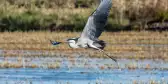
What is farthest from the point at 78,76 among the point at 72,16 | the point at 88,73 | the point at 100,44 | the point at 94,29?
the point at 72,16

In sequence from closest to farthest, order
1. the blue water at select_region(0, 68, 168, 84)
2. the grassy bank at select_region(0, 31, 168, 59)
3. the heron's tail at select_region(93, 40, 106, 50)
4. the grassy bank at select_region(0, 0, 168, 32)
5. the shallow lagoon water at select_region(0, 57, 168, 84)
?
the heron's tail at select_region(93, 40, 106, 50) < the blue water at select_region(0, 68, 168, 84) < the shallow lagoon water at select_region(0, 57, 168, 84) < the grassy bank at select_region(0, 31, 168, 59) < the grassy bank at select_region(0, 0, 168, 32)

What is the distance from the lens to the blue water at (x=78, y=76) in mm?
14078

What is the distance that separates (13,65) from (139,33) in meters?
12.0

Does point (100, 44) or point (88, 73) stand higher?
point (100, 44)

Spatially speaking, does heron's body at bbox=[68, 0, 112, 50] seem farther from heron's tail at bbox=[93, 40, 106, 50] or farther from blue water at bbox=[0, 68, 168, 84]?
blue water at bbox=[0, 68, 168, 84]

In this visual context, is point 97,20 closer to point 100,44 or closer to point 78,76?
point 100,44

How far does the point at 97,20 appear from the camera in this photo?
39.4ft

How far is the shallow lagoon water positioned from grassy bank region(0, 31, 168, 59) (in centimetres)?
181

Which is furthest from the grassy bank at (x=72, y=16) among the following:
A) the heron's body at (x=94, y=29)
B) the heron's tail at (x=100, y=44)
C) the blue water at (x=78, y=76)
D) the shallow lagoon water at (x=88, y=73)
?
the heron's tail at (x=100, y=44)

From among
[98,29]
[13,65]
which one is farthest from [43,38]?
[98,29]

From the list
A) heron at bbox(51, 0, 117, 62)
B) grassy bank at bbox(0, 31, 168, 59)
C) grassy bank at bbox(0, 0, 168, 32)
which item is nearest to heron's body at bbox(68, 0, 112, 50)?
heron at bbox(51, 0, 117, 62)

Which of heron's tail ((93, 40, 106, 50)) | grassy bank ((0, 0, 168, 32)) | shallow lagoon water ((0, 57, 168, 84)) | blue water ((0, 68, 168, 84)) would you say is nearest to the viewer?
heron's tail ((93, 40, 106, 50))

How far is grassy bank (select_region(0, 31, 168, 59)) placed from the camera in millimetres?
20500

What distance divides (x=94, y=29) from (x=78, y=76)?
3.29 meters
